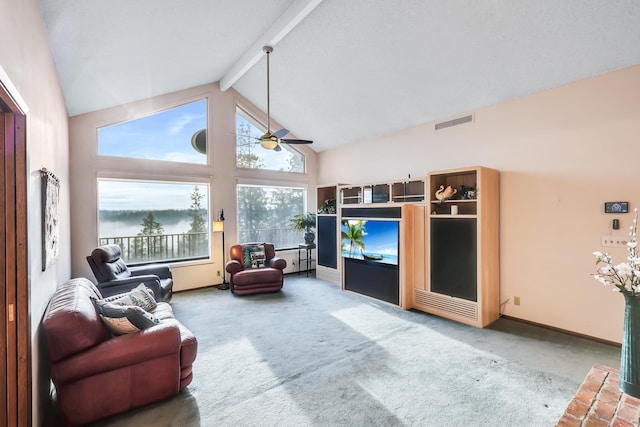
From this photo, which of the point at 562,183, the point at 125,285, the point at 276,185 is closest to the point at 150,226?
the point at 125,285

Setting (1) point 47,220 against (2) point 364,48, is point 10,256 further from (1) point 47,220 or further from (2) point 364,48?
(2) point 364,48

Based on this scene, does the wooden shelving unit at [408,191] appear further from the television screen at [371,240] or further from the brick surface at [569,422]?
the brick surface at [569,422]

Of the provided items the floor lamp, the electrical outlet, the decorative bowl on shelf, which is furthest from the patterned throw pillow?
the electrical outlet

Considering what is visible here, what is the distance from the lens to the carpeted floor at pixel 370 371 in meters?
2.16

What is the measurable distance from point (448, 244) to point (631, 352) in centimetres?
258

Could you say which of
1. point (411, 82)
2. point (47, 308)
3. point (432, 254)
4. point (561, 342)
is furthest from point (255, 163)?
point (561, 342)

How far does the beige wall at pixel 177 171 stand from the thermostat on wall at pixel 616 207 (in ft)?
17.6

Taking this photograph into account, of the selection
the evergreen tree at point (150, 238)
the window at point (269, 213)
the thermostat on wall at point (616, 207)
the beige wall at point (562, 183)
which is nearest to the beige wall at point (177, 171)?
→ the window at point (269, 213)

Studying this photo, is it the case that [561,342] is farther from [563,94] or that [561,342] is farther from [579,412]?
[563,94]

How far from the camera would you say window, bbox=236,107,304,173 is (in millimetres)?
6332

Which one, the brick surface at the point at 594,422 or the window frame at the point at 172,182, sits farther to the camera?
the window frame at the point at 172,182

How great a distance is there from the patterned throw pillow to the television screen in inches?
61.6

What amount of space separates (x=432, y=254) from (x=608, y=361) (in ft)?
6.74

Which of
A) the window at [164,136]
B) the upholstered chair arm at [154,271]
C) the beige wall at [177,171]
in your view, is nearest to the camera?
the upholstered chair arm at [154,271]
